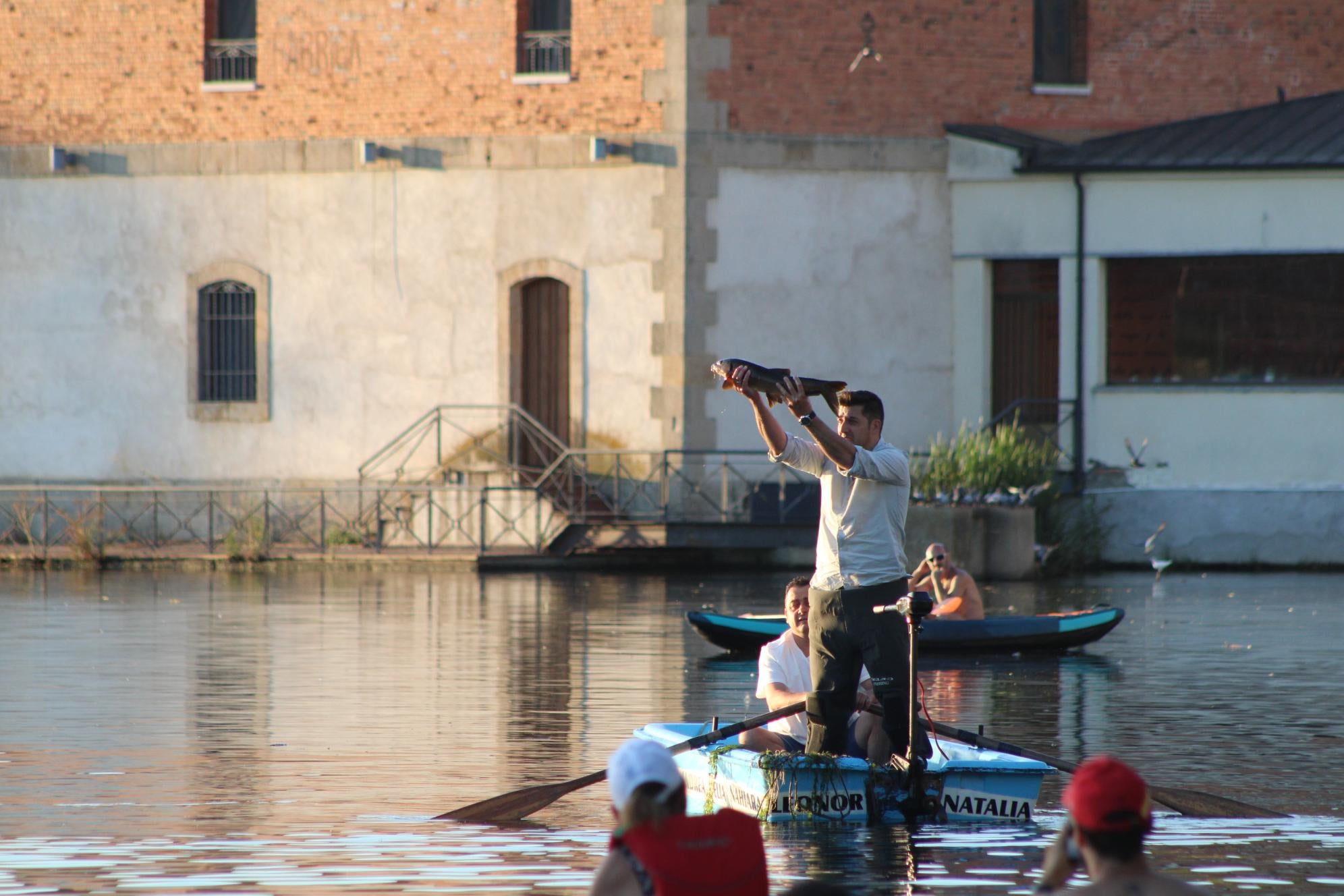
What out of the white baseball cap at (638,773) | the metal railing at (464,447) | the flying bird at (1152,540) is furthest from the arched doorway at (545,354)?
the white baseball cap at (638,773)

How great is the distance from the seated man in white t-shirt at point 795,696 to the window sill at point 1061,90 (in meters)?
19.9

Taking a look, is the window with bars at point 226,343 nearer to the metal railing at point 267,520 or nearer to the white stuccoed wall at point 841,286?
the metal railing at point 267,520

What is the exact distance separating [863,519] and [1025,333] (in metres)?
20.0

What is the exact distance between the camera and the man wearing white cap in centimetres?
511

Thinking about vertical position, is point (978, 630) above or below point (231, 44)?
below

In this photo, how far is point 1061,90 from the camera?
96.6 ft

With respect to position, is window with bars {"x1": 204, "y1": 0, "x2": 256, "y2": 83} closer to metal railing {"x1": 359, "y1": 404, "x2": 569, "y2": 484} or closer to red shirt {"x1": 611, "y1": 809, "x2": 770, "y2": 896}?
metal railing {"x1": 359, "y1": 404, "x2": 569, "y2": 484}

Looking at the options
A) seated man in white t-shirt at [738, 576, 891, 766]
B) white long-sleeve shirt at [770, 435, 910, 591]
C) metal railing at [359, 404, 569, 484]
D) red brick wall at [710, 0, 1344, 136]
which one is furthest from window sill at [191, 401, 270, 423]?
white long-sleeve shirt at [770, 435, 910, 591]

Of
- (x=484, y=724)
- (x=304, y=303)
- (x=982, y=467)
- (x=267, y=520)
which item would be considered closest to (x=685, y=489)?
(x=982, y=467)

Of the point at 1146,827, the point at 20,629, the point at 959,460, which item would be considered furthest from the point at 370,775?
the point at 959,460

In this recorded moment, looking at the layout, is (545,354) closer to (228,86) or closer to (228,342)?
(228,342)

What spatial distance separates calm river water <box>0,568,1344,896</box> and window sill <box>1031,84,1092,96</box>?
8189mm

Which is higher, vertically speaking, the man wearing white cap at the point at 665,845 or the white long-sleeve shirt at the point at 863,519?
the white long-sleeve shirt at the point at 863,519

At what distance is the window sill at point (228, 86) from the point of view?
1177 inches
